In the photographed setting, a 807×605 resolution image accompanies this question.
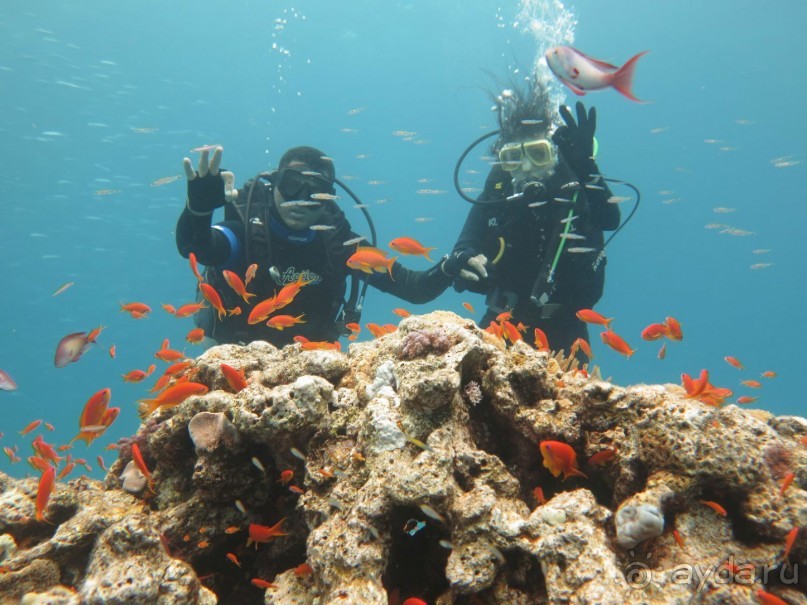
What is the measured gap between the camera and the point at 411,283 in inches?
287

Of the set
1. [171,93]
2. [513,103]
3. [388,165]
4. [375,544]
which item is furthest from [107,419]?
[388,165]

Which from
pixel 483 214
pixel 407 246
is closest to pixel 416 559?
pixel 407 246

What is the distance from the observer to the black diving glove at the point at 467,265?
6.09m

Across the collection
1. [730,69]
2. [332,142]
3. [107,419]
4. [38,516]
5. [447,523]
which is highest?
[730,69]

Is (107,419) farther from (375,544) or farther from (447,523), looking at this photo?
(447,523)

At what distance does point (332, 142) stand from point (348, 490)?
293 feet

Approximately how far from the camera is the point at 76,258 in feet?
149

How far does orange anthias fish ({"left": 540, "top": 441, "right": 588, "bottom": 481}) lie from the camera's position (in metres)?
2.26

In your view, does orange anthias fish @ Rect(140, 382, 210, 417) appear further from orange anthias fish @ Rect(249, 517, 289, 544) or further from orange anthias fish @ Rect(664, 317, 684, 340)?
orange anthias fish @ Rect(664, 317, 684, 340)

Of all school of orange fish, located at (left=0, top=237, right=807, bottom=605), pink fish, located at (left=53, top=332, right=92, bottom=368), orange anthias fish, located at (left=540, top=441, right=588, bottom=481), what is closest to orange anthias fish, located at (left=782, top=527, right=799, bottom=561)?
school of orange fish, located at (left=0, top=237, right=807, bottom=605)

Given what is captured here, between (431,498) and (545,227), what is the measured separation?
570cm

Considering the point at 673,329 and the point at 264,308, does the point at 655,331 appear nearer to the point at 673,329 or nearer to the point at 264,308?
the point at 673,329

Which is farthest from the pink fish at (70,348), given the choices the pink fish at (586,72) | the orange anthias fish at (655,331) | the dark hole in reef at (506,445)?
the orange anthias fish at (655,331)

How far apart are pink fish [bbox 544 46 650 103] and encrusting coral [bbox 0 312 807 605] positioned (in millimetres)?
1673
